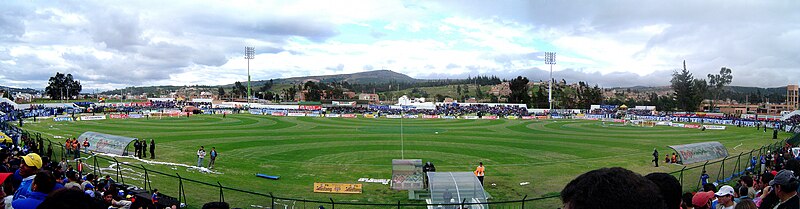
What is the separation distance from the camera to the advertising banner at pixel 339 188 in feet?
63.8

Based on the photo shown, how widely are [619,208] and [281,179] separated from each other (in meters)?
21.8

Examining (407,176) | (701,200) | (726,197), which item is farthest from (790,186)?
(407,176)

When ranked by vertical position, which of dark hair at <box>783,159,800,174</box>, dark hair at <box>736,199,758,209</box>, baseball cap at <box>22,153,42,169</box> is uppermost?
baseball cap at <box>22,153,42,169</box>

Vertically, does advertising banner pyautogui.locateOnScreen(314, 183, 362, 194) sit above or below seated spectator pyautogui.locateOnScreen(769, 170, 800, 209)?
below

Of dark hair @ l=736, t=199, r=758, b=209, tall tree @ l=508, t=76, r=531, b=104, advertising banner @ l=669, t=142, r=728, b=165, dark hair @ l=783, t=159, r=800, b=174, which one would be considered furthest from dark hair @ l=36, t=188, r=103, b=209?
tall tree @ l=508, t=76, r=531, b=104

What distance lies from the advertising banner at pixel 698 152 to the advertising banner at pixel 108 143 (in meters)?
33.5

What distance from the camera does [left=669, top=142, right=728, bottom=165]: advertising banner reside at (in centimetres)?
2683

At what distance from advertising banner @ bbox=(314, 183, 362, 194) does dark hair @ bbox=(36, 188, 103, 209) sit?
15.6 m

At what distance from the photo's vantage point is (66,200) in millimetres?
3949

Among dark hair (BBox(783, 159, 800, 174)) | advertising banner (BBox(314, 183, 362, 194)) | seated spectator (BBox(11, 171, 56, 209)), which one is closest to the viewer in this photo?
seated spectator (BBox(11, 171, 56, 209))

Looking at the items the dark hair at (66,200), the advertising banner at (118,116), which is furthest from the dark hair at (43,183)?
the advertising banner at (118,116)

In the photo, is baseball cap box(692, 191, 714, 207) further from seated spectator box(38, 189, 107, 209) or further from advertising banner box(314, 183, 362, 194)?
advertising banner box(314, 183, 362, 194)

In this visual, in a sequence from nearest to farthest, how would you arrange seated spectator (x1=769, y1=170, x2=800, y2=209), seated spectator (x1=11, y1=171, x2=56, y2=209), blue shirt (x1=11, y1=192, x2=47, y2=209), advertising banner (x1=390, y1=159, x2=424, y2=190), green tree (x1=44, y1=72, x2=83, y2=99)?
blue shirt (x1=11, y1=192, x2=47, y2=209)
seated spectator (x1=11, y1=171, x2=56, y2=209)
seated spectator (x1=769, y1=170, x2=800, y2=209)
advertising banner (x1=390, y1=159, x2=424, y2=190)
green tree (x1=44, y1=72, x2=83, y2=99)

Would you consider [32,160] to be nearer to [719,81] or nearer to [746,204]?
[746,204]
